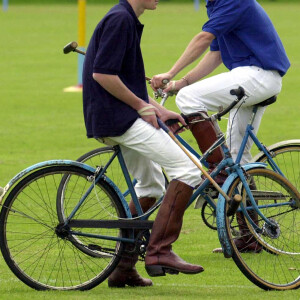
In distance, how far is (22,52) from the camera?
27.2 meters

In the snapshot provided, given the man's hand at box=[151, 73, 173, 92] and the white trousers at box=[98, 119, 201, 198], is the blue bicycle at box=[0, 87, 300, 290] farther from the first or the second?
the man's hand at box=[151, 73, 173, 92]

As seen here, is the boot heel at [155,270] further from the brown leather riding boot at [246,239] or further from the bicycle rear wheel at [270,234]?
the brown leather riding boot at [246,239]

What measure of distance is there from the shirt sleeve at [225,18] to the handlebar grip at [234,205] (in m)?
1.57

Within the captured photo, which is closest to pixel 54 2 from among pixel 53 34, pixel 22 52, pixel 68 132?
pixel 53 34

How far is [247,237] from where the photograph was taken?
25.6 ft

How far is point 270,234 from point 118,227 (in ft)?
3.43

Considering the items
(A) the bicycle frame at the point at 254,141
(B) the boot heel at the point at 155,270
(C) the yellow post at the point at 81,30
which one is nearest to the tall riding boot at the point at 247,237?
(A) the bicycle frame at the point at 254,141

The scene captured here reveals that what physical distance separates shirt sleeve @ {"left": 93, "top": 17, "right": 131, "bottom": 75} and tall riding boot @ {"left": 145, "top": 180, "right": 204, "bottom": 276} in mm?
775

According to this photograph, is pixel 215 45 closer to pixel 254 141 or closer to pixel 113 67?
pixel 254 141

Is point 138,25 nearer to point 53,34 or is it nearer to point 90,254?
point 90,254

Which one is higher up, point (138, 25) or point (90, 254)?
point (138, 25)

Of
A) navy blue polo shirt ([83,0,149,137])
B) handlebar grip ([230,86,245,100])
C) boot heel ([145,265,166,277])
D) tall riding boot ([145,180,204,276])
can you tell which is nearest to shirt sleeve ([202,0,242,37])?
handlebar grip ([230,86,245,100])

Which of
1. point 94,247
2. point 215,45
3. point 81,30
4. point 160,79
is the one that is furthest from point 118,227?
point 81,30

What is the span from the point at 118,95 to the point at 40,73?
642 inches
